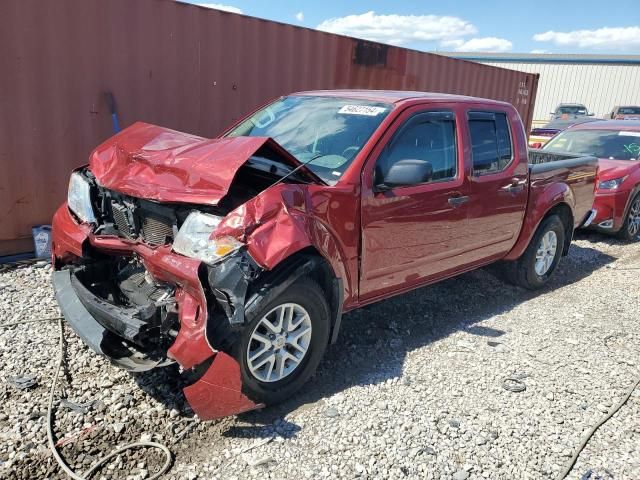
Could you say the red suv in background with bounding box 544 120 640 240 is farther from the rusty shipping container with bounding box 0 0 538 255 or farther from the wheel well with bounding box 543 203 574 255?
the rusty shipping container with bounding box 0 0 538 255

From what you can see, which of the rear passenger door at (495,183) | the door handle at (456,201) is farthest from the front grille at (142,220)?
the rear passenger door at (495,183)

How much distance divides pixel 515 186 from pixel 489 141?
51 cm

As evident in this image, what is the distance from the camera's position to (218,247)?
2688mm

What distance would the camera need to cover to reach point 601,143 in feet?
27.2

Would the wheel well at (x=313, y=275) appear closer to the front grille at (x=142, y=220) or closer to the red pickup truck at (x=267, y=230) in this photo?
the red pickup truck at (x=267, y=230)

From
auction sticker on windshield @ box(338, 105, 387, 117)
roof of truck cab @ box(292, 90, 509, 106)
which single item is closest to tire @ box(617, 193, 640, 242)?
roof of truck cab @ box(292, 90, 509, 106)

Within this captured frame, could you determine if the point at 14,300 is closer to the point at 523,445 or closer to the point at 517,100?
the point at 523,445

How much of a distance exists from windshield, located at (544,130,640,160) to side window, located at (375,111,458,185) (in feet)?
17.2

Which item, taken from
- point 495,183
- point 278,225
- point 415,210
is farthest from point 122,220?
point 495,183

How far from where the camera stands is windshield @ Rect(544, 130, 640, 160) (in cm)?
796

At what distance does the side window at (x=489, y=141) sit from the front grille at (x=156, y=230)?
2488 mm

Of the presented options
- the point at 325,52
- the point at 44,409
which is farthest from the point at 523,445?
the point at 325,52

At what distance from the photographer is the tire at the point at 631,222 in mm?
7551

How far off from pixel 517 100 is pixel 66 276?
12.1 meters
